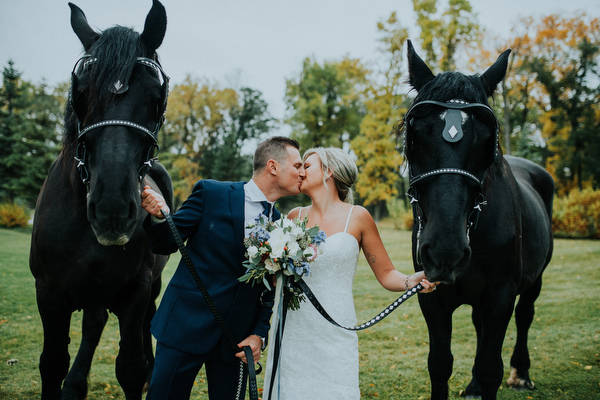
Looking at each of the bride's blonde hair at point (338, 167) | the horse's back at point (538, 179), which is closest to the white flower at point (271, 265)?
the bride's blonde hair at point (338, 167)

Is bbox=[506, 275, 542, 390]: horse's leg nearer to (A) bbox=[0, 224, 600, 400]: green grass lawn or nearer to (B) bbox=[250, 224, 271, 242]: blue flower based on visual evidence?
(A) bbox=[0, 224, 600, 400]: green grass lawn

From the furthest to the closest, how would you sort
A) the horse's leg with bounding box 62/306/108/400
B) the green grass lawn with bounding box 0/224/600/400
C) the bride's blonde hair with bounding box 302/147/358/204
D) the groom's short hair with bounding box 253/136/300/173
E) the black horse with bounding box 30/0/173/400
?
the green grass lawn with bounding box 0/224/600/400
the horse's leg with bounding box 62/306/108/400
the bride's blonde hair with bounding box 302/147/358/204
the groom's short hair with bounding box 253/136/300/173
the black horse with bounding box 30/0/173/400

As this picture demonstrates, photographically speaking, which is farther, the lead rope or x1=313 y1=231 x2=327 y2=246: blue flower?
x1=313 y1=231 x2=327 y2=246: blue flower

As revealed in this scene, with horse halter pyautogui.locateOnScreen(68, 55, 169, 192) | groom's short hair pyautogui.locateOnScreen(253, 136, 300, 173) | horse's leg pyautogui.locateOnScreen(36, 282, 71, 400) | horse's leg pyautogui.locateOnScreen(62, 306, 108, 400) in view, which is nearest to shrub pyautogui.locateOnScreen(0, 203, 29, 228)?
horse's leg pyautogui.locateOnScreen(62, 306, 108, 400)

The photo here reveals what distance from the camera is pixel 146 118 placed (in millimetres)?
2482

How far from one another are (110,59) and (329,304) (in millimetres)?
2190

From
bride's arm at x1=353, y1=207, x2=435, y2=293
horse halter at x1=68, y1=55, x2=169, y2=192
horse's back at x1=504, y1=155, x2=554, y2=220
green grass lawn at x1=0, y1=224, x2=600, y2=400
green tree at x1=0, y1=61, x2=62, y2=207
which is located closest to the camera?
horse halter at x1=68, y1=55, x2=169, y2=192

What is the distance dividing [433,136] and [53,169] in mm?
2985

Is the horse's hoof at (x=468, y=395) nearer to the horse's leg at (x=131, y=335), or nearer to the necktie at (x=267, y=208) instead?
the necktie at (x=267, y=208)

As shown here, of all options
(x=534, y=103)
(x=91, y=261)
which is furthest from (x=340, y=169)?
(x=534, y=103)

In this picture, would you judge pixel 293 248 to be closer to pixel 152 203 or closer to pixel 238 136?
pixel 152 203

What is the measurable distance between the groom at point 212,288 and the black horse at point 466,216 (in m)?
1.00

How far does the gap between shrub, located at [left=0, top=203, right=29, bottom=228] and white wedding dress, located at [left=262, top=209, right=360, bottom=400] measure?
1065 inches

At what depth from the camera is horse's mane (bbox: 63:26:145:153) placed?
2.39 meters
